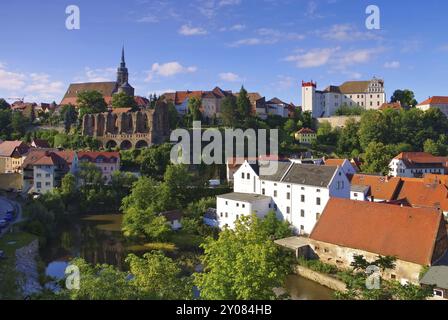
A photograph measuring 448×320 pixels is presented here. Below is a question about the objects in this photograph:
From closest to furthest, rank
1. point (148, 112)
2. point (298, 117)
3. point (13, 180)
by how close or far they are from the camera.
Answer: point (13, 180)
point (148, 112)
point (298, 117)

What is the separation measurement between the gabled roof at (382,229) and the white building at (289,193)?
362cm

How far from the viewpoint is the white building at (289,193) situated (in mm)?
32969

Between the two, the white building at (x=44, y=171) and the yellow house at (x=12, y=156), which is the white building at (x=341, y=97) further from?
the yellow house at (x=12, y=156)

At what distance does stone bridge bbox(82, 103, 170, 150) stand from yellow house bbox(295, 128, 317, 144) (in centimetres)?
2513

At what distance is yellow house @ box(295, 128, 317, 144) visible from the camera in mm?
77850

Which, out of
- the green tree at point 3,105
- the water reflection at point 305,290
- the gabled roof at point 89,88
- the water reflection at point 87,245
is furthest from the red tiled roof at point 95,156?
the green tree at point 3,105

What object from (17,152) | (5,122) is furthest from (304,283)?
(5,122)

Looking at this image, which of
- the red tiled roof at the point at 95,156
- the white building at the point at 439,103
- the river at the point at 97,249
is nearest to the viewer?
the river at the point at 97,249

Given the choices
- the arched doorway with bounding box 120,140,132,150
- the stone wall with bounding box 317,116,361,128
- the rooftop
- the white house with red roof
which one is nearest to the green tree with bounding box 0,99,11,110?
the arched doorway with bounding box 120,140,132,150

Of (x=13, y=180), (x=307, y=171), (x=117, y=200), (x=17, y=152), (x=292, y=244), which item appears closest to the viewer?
(x=292, y=244)
